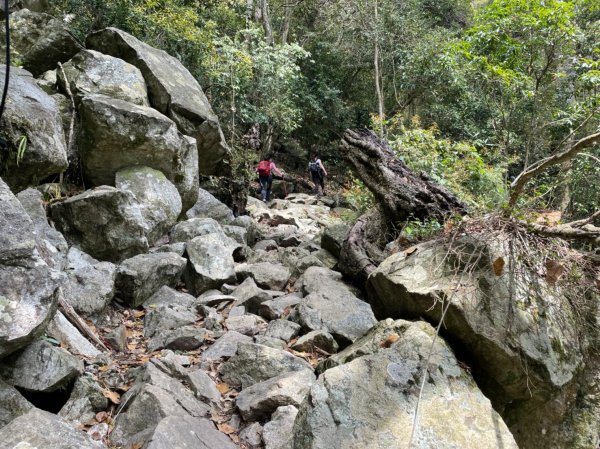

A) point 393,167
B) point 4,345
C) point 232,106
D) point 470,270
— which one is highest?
point 470,270

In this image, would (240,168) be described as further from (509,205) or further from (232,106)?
(509,205)

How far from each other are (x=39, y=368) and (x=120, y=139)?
15.8 feet

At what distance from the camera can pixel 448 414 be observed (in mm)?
2855

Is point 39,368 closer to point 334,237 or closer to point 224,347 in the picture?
point 224,347

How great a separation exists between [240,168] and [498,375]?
9602mm

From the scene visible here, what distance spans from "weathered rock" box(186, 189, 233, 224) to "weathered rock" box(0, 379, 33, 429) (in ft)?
21.8

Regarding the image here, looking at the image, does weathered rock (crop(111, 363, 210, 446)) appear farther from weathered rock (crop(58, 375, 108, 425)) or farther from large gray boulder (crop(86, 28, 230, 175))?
large gray boulder (crop(86, 28, 230, 175))

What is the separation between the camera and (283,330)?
513cm

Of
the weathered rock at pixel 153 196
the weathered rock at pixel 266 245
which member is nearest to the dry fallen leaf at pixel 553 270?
the weathered rock at pixel 153 196

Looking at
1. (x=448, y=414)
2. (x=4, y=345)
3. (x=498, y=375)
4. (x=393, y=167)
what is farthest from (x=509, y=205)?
(x=4, y=345)

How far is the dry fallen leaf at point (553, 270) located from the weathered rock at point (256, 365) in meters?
2.19

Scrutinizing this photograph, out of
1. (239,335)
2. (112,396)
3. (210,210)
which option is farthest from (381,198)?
(112,396)

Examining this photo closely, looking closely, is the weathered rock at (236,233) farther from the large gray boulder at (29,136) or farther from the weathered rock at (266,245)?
the large gray boulder at (29,136)

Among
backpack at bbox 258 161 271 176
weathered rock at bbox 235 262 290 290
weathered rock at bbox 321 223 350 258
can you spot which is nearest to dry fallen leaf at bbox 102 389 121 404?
weathered rock at bbox 235 262 290 290
